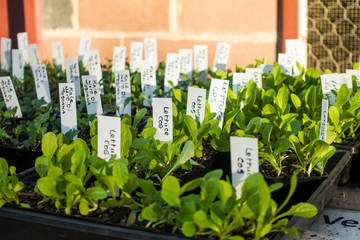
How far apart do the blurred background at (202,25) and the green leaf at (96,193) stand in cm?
148

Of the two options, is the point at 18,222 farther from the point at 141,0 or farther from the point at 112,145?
the point at 141,0

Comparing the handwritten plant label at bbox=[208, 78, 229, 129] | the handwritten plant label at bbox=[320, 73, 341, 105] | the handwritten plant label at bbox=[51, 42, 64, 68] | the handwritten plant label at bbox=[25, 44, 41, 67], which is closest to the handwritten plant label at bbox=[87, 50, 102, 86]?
the handwritten plant label at bbox=[25, 44, 41, 67]

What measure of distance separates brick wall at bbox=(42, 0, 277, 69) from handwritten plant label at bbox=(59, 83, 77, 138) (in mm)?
1174

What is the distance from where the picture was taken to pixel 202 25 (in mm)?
2264

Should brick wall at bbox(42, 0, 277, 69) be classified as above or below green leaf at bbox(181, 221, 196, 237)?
above

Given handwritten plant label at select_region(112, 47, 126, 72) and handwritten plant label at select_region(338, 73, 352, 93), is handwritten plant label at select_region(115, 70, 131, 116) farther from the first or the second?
handwritten plant label at select_region(338, 73, 352, 93)

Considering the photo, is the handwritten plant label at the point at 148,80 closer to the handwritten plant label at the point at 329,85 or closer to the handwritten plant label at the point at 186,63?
the handwritten plant label at the point at 186,63

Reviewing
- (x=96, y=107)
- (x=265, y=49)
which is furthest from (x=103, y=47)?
(x=96, y=107)

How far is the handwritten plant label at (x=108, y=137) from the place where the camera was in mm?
891

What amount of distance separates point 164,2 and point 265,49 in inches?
20.7

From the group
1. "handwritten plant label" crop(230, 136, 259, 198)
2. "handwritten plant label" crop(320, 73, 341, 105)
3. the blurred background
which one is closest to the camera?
"handwritten plant label" crop(230, 136, 259, 198)

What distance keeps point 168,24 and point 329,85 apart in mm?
1225

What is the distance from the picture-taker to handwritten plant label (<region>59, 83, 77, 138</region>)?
1174 millimetres

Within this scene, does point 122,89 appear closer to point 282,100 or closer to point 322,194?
point 282,100
